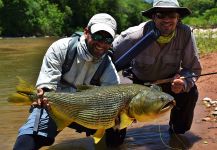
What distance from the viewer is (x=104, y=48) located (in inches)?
205

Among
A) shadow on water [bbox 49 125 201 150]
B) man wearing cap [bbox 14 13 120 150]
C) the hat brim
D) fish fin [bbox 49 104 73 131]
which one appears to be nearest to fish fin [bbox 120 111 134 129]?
fish fin [bbox 49 104 73 131]

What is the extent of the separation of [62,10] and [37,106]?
73.1 m

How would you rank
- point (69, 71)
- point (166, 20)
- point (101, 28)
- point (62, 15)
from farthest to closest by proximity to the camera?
point (62, 15) < point (166, 20) < point (69, 71) < point (101, 28)

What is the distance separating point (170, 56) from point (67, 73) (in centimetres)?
151

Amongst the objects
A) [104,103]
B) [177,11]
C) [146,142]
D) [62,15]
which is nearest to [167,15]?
[177,11]

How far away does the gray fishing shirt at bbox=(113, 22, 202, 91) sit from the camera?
612cm

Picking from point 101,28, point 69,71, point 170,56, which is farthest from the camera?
point 170,56

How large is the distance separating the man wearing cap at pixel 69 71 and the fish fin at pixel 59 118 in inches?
4.5

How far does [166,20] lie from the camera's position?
5770 mm

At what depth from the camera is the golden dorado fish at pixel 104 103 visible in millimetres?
4645

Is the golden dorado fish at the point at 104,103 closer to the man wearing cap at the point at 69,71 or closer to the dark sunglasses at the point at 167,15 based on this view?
the man wearing cap at the point at 69,71

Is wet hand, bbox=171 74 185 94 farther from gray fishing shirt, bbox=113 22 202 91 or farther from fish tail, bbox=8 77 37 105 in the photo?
fish tail, bbox=8 77 37 105

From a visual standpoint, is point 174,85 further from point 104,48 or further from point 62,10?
point 62,10

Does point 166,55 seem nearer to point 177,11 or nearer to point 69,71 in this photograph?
point 177,11
